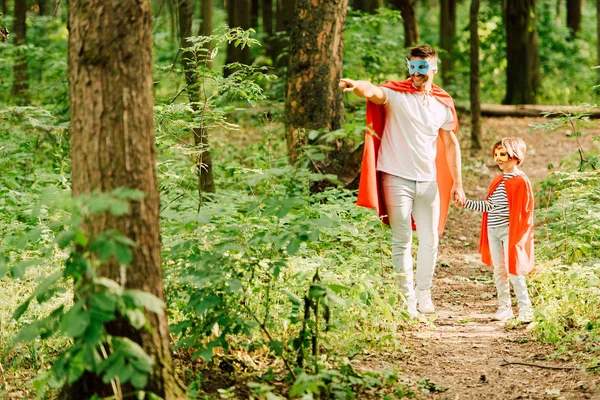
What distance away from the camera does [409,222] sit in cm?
614

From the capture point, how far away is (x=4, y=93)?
1581cm

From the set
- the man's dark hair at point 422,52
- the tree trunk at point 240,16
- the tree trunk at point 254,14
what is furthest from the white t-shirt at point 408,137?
the tree trunk at point 254,14

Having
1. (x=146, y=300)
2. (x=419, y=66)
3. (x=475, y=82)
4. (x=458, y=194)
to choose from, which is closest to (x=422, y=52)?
(x=419, y=66)

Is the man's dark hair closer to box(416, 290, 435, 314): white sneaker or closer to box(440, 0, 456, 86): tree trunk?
box(416, 290, 435, 314): white sneaker

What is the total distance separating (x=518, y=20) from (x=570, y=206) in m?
10.1

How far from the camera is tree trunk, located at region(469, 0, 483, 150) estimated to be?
13055mm

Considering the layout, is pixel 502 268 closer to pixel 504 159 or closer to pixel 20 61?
pixel 504 159

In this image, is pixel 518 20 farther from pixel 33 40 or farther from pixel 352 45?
pixel 33 40

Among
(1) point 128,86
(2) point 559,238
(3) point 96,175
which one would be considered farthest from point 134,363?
(2) point 559,238

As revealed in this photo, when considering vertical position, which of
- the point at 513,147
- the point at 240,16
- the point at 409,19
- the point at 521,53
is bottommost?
the point at 513,147

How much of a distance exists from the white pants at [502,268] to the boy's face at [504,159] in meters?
0.51

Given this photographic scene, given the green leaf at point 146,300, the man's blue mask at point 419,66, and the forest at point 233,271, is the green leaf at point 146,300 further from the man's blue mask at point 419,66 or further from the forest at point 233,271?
the man's blue mask at point 419,66

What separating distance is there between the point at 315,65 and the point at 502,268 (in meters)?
3.69

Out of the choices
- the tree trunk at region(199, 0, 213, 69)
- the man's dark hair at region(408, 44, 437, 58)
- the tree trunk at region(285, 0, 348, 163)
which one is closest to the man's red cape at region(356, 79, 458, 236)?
the man's dark hair at region(408, 44, 437, 58)
